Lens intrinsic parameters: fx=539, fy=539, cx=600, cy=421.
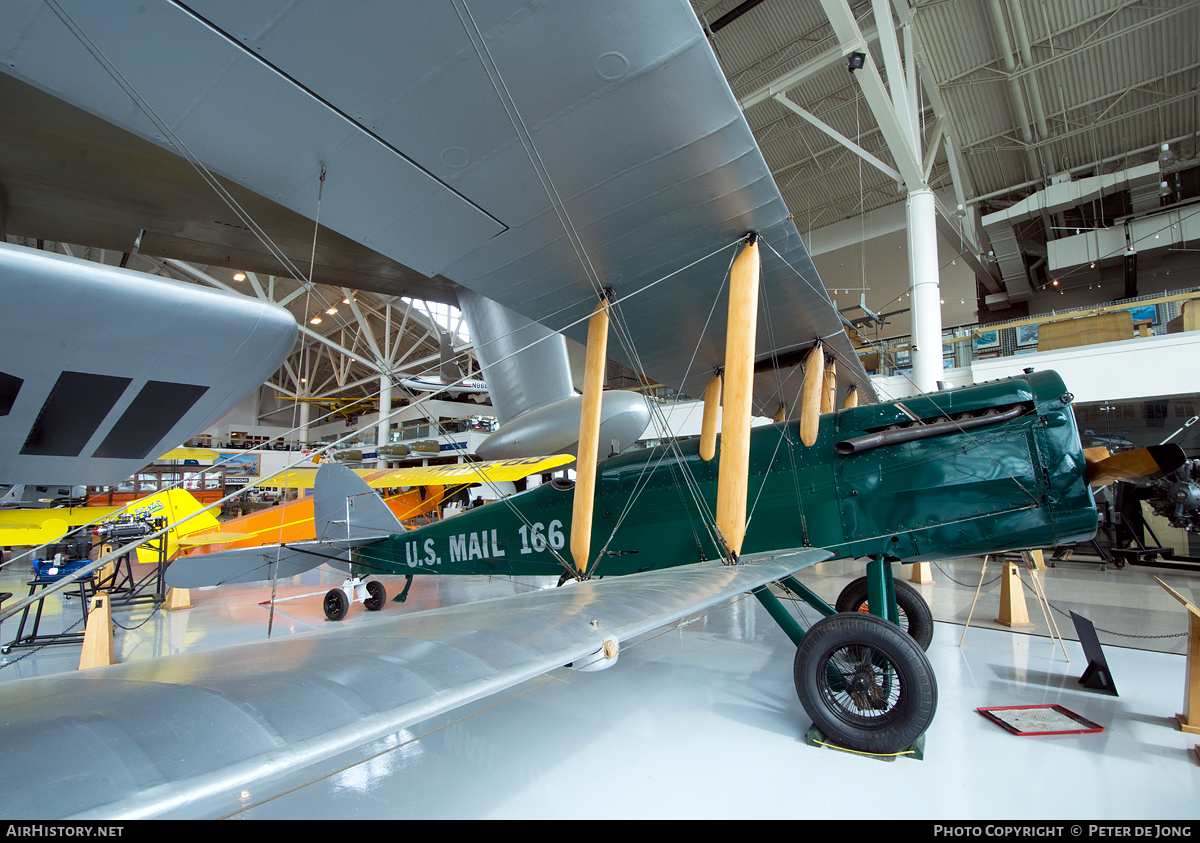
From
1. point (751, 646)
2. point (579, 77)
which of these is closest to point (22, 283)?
point (579, 77)

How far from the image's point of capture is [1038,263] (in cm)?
1856

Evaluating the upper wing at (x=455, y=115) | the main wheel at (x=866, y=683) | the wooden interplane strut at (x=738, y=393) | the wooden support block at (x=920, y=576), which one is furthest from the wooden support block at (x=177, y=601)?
the wooden support block at (x=920, y=576)

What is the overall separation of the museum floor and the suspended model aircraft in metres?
0.33

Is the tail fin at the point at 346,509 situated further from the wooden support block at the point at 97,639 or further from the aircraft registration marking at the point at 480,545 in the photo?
the wooden support block at the point at 97,639

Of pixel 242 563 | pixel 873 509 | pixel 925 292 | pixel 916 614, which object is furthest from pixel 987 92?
pixel 242 563

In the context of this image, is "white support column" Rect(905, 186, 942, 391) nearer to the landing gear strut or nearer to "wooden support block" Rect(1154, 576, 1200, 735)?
"wooden support block" Rect(1154, 576, 1200, 735)

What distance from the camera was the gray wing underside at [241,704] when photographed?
833 millimetres

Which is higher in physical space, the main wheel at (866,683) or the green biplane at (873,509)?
the green biplane at (873,509)

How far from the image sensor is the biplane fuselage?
3168 mm

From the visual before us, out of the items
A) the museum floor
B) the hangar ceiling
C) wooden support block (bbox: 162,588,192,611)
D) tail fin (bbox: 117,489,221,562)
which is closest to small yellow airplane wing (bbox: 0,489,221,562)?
tail fin (bbox: 117,489,221,562)

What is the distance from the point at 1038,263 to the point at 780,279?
Answer: 68.8 ft

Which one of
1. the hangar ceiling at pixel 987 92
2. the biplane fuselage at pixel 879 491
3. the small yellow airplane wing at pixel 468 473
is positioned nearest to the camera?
the biplane fuselage at pixel 879 491

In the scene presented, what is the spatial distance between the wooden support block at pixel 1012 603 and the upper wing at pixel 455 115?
436 cm

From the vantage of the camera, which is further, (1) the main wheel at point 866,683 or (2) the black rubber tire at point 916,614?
(2) the black rubber tire at point 916,614
